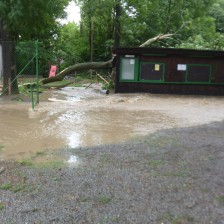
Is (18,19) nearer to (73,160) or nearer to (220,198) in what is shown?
(73,160)

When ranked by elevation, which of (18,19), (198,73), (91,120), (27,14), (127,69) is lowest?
(91,120)

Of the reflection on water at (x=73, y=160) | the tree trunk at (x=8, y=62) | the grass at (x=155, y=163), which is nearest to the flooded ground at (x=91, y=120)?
the reflection on water at (x=73, y=160)

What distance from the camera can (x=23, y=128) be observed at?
8.23 meters

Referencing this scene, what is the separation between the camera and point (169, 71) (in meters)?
15.8

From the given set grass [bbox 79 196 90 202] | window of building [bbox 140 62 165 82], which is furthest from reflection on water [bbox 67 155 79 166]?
window of building [bbox 140 62 165 82]

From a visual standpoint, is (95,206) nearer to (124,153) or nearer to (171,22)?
(124,153)

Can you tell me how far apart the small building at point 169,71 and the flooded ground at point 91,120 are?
1.65 m

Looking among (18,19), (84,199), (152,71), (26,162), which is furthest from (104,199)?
(152,71)

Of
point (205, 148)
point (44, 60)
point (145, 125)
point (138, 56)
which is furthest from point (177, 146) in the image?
point (44, 60)

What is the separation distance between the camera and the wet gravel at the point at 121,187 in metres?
3.59

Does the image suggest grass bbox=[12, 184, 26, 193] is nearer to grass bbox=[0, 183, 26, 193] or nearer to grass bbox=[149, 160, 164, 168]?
grass bbox=[0, 183, 26, 193]

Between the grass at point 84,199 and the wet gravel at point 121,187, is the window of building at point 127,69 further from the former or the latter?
the grass at point 84,199

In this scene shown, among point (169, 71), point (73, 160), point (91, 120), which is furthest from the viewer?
point (169, 71)

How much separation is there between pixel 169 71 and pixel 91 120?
7.57 m
